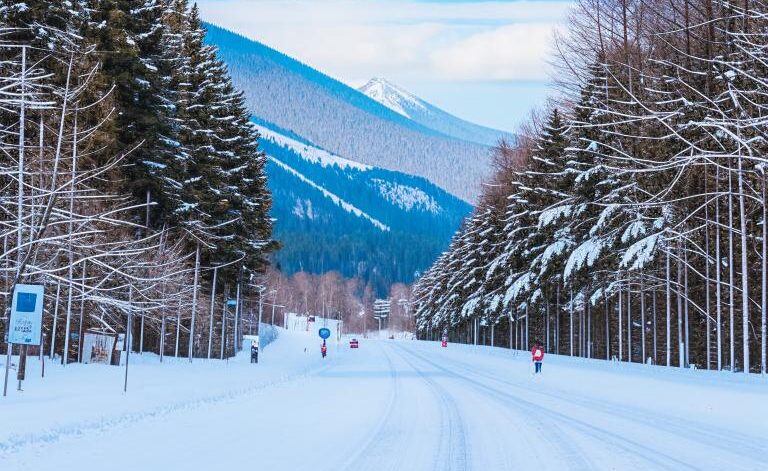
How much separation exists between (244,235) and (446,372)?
50.0ft

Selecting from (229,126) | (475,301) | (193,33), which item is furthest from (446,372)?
(475,301)

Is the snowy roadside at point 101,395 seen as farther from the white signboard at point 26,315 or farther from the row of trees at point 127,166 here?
the row of trees at point 127,166

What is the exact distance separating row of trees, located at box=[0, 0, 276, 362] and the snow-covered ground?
352cm

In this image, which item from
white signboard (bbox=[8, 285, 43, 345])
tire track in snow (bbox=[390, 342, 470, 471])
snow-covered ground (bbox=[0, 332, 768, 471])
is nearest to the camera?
tire track in snow (bbox=[390, 342, 470, 471])

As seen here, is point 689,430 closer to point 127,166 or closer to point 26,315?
point 26,315

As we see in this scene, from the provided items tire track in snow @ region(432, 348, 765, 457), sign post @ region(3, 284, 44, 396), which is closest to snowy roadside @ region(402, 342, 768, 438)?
tire track in snow @ region(432, 348, 765, 457)

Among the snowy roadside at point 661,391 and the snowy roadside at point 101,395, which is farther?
the snowy roadside at point 661,391

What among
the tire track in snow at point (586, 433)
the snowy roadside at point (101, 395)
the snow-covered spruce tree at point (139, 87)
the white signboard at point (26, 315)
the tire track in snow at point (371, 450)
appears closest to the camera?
the tire track in snow at point (371, 450)

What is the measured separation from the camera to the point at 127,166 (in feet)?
110

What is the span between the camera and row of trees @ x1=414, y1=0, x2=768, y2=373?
88.9 feet

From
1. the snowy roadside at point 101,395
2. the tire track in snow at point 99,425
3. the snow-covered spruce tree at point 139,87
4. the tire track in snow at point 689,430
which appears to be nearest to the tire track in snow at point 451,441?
the tire track in snow at point 689,430

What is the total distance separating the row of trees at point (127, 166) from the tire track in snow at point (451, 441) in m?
7.93

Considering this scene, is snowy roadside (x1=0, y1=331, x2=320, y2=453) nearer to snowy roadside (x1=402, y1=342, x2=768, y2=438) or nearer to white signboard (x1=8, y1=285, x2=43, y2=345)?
white signboard (x1=8, y1=285, x2=43, y2=345)

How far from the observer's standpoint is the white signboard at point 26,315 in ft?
56.6
